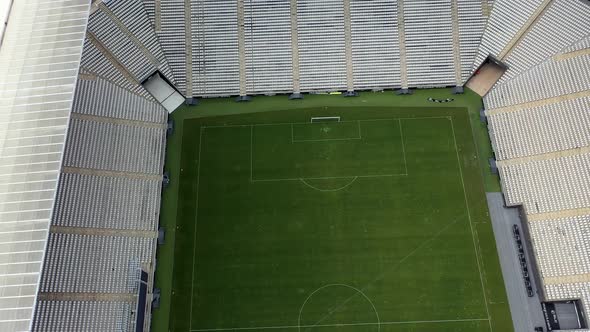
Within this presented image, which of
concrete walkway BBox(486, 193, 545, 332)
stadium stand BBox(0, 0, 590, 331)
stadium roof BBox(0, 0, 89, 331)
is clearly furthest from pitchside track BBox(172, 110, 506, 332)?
stadium roof BBox(0, 0, 89, 331)

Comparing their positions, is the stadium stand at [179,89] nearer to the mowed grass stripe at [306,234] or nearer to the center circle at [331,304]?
the mowed grass stripe at [306,234]

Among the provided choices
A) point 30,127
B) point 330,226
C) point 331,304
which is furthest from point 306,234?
point 30,127

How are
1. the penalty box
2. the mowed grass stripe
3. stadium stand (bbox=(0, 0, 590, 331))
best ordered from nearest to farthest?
stadium stand (bbox=(0, 0, 590, 331))
the mowed grass stripe
the penalty box

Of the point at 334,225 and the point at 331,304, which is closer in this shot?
the point at 331,304

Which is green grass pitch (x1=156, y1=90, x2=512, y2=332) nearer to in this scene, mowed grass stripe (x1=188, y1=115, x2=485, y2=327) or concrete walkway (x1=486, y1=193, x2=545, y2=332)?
mowed grass stripe (x1=188, y1=115, x2=485, y2=327)

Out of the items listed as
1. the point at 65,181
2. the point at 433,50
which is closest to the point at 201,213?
the point at 65,181

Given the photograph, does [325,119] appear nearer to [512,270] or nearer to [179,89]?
[179,89]
